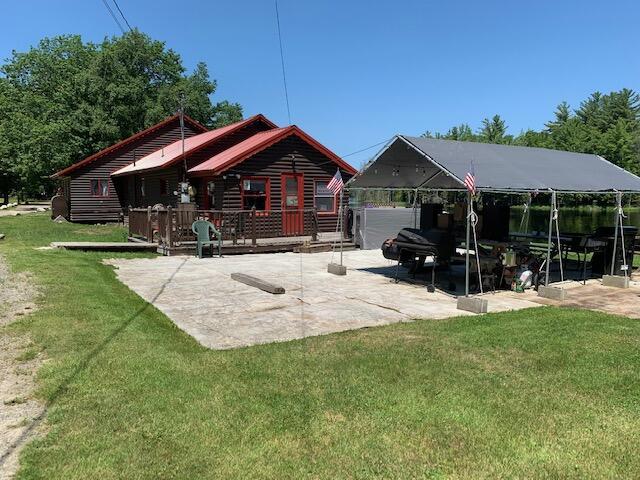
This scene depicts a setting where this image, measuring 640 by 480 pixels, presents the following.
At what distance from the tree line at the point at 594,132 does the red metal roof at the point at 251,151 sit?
5211cm

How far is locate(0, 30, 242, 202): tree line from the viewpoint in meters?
35.8

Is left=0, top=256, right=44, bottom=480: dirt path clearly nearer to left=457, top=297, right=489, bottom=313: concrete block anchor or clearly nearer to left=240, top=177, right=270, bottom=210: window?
left=457, top=297, right=489, bottom=313: concrete block anchor

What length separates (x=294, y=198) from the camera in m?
19.3

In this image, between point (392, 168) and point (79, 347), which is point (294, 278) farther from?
point (79, 347)

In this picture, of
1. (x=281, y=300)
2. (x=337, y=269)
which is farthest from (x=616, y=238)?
(x=281, y=300)

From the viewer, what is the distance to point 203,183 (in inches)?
754

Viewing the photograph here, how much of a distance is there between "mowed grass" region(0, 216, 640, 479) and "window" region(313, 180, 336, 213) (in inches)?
532

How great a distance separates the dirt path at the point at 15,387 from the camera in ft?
11.0

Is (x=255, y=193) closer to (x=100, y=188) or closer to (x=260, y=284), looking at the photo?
(x=260, y=284)

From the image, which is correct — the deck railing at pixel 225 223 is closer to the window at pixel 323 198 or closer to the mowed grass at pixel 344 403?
the window at pixel 323 198

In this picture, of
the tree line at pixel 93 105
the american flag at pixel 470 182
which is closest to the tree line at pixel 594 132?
the tree line at pixel 93 105

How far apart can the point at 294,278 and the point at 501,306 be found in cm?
418

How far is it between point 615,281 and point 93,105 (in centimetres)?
3732

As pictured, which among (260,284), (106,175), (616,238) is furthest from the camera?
(106,175)
